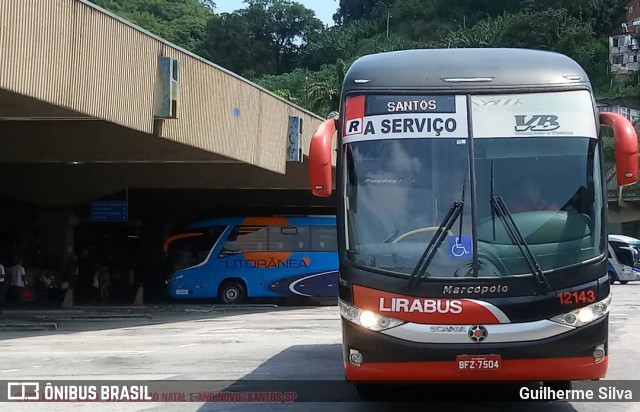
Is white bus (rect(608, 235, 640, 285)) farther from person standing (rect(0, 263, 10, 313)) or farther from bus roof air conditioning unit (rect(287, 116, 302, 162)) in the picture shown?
person standing (rect(0, 263, 10, 313))

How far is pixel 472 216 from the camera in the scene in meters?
7.45

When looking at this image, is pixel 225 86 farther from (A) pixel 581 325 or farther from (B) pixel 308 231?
(A) pixel 581 325

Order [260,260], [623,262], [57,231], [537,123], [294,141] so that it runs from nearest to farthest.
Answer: [537,123] → [294,141] → [260,260] → [57,231] → [623,262]

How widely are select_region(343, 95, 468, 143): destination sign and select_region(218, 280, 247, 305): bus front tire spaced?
2076 cm

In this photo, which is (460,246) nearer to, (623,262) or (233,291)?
(233,291)

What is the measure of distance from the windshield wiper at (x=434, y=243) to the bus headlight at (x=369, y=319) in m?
0.32

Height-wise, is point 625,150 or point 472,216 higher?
point 625,150

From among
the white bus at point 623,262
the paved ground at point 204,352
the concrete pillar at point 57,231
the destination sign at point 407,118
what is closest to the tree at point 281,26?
the white bus at point 623,262

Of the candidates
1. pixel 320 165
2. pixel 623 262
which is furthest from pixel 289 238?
pixel 320 165

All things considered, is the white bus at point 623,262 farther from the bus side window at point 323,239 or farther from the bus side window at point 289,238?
the bus side window at point 289,238

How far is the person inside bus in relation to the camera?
24.8 ft

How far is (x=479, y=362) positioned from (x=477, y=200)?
4.47ft

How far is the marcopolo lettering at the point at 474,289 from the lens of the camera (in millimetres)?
7207

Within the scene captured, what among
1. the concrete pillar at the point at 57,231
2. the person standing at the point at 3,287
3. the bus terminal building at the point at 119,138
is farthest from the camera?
the concrete pillar at the point at 57,231
